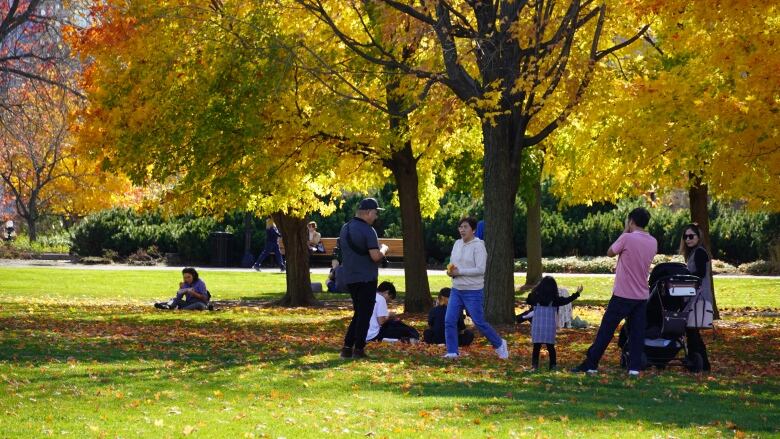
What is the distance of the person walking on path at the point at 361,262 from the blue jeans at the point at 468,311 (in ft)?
3.16

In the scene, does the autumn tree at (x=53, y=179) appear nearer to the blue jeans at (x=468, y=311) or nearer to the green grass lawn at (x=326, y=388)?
the green grass lawn at (x=326, y=388)

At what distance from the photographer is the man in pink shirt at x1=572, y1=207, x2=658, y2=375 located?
13016 millimetres

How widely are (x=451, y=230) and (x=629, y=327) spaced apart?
28094 millimetres

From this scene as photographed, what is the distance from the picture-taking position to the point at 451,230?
136 feet

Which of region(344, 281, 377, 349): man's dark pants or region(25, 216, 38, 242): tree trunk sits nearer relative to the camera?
region(344, 281, 377, 349): man's dark pants

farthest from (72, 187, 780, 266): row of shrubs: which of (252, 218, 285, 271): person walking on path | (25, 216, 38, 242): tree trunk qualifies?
(25, 216, 38, 242): tree trunk

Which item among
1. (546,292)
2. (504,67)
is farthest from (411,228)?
(546,292)

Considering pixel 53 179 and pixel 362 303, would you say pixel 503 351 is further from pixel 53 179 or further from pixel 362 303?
pixel 53 179

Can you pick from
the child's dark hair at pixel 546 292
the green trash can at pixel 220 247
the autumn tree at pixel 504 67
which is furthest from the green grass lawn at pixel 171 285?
the child's dark hair at pixel 546 292

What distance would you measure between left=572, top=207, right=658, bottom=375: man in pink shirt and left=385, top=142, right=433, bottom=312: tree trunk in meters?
9.81

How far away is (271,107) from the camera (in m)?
20.4

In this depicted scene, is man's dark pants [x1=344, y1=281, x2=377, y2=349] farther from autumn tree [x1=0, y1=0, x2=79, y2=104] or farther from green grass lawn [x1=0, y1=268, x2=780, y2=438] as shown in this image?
autumn tree [x1=0, y1=0, x2=79, y2=104]

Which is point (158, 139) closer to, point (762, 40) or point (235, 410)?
point (762, 40)

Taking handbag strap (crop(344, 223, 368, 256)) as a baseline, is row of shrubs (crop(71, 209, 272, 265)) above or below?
above
